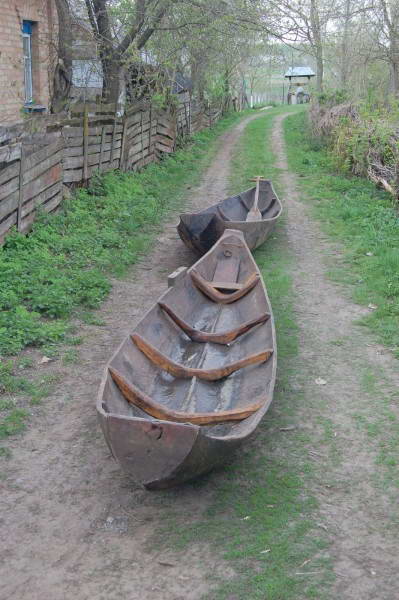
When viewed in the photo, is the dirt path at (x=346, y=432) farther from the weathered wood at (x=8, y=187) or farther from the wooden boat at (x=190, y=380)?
the weathered wood at (x=8, y=187)

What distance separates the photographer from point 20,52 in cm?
1384

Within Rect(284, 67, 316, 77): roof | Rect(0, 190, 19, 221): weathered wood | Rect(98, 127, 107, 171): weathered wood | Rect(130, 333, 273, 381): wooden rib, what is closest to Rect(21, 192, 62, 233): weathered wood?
Rect(0, 190, 19, 221): weathered wood

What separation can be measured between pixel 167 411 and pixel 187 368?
882 millimetres

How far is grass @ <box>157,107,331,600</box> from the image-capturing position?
377 centimetres

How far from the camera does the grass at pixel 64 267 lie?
242 inches

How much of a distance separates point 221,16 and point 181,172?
4.22 m

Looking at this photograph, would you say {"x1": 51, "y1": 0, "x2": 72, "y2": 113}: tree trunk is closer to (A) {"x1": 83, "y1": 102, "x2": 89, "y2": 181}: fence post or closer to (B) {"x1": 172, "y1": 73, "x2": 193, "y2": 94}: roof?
(A) {"x1": 83, "y1": 102, "x2": 89, "y2": 181}: fence post

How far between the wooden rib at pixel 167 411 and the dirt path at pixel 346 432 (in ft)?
2.41

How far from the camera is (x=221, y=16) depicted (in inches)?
557

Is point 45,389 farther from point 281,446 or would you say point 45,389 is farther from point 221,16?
point 221,16

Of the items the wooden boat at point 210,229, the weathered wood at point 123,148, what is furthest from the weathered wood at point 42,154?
the weathered wood at point 123,148

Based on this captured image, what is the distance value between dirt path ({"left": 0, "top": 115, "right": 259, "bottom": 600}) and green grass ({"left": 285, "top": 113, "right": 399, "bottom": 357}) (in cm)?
361

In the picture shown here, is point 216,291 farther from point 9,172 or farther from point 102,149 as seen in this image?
point 102,149

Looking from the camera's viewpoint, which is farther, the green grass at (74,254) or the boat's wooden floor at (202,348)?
the green grass at (74,254)
